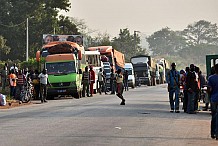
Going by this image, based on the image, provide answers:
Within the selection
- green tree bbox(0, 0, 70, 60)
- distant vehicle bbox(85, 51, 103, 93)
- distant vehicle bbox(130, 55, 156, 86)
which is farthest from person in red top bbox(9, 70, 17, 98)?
green tree bbox(0, 0, 70, 60)

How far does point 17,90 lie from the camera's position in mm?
36219

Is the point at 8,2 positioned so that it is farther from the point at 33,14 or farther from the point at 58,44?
the point at 58,44

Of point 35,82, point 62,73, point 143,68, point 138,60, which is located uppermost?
point 138,60

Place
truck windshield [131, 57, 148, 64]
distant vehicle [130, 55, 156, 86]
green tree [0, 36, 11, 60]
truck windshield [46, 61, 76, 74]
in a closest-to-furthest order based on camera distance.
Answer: truck windshield [46, 61, 76, 74] < distant vehicle [130, 55, 156, 86] < truck windshield [131, 57, 148, 64] < green tree [0, 36, 11, 60]

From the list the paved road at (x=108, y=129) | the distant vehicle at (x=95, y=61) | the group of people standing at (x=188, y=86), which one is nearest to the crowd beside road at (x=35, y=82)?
the distant vehicle at (x=95, y=61)

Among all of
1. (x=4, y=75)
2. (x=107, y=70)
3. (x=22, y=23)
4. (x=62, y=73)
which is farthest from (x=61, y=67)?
(x=22, y=23)

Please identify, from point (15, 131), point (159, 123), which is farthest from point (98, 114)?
point (15, 131)

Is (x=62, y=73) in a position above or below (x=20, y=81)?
above

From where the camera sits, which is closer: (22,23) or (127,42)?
(22,23)

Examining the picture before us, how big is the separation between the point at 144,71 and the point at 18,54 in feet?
75.9

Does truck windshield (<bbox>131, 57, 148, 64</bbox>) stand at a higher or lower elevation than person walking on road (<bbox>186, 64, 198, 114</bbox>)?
higher

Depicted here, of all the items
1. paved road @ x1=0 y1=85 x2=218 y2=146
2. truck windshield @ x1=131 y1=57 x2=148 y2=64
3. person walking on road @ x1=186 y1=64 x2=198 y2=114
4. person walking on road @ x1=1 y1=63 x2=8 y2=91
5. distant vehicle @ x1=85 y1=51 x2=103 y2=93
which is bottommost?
paved road @ x1=0 y1=85 x2=218 y2=146

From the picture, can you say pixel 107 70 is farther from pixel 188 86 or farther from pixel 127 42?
pixel 127 42

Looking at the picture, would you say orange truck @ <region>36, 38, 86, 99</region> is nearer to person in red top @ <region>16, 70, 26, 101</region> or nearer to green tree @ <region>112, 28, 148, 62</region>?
person in red top @ <region>16, 70, 26, 101</region>
